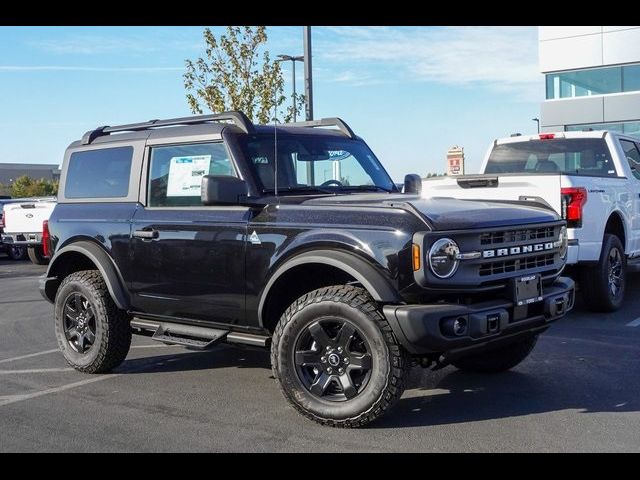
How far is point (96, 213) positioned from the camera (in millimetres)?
6469

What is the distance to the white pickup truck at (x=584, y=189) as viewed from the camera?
25.3ft

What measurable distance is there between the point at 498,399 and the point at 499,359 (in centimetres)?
71

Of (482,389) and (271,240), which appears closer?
(271,240)

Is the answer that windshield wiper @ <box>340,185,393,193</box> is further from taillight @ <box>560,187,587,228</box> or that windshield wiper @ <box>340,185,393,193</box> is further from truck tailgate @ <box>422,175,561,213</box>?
taillight @ <box>560,187,587,228</box>

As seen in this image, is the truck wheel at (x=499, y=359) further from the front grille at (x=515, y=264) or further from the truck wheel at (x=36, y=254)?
the truck wheel at (x=36, y=254)

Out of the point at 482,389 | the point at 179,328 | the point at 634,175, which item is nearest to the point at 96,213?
the point at 179,328

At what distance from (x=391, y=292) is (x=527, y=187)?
142 inches

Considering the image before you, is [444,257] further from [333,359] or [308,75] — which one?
[308,75]

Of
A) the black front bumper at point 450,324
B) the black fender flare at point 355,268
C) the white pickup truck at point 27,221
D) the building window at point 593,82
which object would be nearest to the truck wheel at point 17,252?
the white pickup truck at point 27,221

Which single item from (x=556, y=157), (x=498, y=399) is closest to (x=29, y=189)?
(x=556, y=157)

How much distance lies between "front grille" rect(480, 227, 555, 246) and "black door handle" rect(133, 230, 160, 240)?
2.51 meters

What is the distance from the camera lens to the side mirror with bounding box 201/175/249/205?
5195 mm
